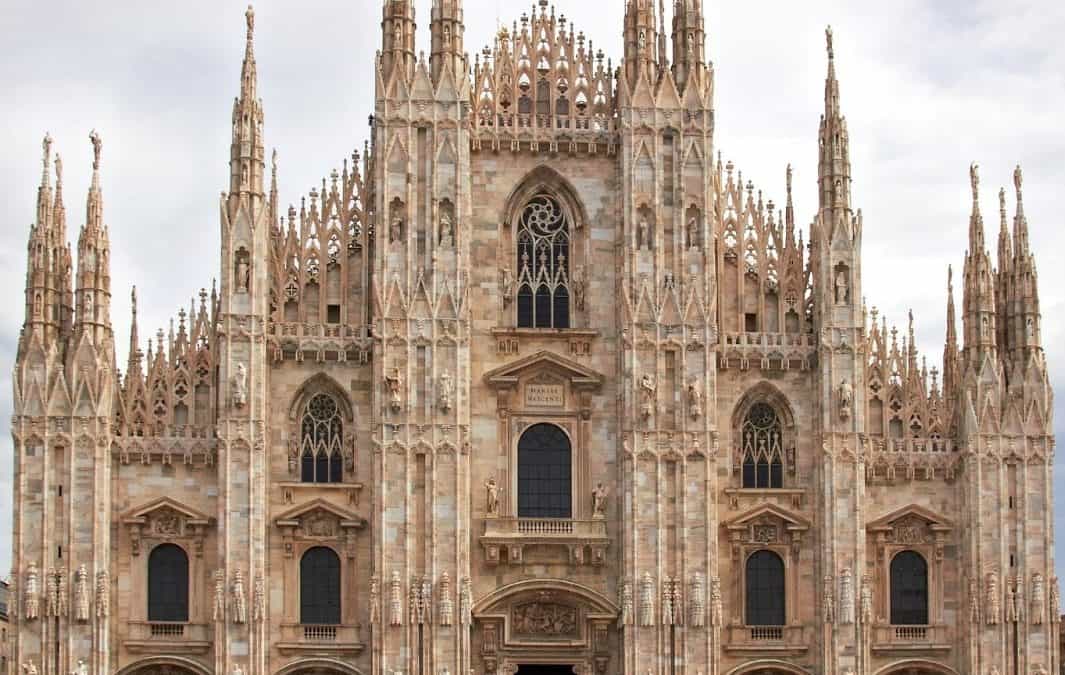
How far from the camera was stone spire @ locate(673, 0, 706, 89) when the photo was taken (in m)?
57.2

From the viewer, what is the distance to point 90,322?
5416 cm

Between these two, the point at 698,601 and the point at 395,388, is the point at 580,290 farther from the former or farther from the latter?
the point at 698,601

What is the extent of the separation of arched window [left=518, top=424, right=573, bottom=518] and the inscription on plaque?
23.0 inches

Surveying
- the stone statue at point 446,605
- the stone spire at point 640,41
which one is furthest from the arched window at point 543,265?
the stone statue at point 446,605

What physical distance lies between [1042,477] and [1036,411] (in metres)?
1.76

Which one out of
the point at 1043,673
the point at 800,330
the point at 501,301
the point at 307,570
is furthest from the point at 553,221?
the point at 1043,673

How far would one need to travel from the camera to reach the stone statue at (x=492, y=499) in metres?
54.8

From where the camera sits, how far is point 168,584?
5419cm

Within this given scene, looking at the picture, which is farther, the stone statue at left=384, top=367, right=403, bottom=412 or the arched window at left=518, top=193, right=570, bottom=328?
the arched window at left=518, top=193, right=570, bottom=328

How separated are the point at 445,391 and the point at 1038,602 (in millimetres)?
16446

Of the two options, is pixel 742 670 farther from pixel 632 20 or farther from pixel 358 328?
pixel 632 20

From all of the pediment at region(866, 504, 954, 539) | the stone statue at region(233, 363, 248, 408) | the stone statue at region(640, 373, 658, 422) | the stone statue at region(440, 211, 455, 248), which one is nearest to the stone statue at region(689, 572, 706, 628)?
the stone statue at region(640, 373, 658, 422)

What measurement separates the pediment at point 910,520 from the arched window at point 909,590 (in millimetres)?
853

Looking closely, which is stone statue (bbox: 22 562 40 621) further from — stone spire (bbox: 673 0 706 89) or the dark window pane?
stone spire (bbox: 673 0 706 89)
